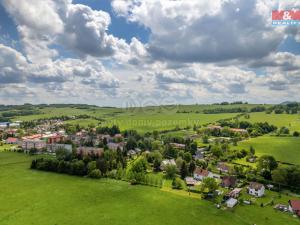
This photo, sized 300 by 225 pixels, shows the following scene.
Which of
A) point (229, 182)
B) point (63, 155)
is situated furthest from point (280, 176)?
point (63, 155)

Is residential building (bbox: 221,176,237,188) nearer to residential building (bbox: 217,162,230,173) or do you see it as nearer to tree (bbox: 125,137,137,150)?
residential building (bbox: 217,162,230,173)

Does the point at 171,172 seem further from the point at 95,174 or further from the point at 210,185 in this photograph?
the point at 95,174

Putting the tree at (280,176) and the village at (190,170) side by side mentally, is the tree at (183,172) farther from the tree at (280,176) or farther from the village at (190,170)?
the tree at (280,176)

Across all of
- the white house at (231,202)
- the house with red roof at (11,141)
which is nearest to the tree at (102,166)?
the white house at (231,202)

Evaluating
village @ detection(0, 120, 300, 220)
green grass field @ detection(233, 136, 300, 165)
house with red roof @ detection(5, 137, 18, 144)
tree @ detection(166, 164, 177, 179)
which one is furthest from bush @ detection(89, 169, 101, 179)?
house with red roof @ detection(5, 137, 18, 144)

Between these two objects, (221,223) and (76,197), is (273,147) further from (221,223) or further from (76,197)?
(76,197)

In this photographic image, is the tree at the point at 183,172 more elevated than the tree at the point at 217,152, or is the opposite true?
the tree at the point at 217,152
